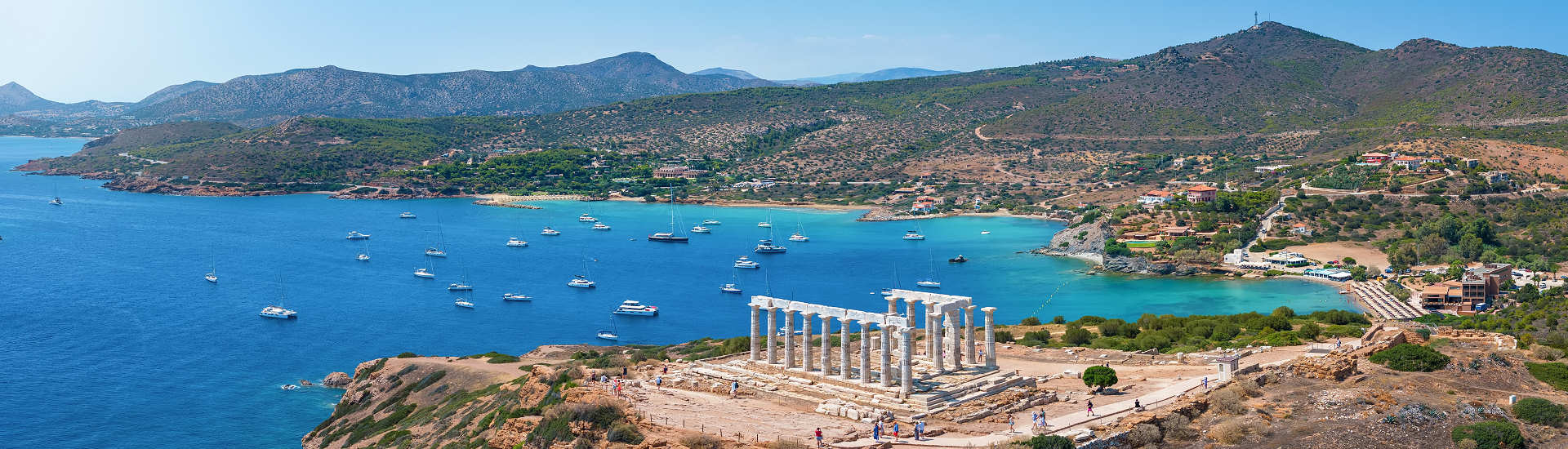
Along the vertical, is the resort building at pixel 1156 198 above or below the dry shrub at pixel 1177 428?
above

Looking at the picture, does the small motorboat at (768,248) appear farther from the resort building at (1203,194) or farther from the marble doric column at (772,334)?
the marble doric column at (772,334)

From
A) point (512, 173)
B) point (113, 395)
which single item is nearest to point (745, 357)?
point (113, 395)

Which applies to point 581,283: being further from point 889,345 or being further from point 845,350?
point 889,345

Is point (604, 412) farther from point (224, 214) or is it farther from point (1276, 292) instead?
point (224, 214)

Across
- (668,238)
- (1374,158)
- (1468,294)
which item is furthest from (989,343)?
(1374,158)

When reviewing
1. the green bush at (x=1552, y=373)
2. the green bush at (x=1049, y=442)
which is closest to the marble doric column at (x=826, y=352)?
the green bush at (x=1049, y=442)

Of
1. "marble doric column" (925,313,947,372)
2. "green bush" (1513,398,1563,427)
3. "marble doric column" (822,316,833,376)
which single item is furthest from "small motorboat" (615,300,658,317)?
"green bush" (1513,398,1563,427)
